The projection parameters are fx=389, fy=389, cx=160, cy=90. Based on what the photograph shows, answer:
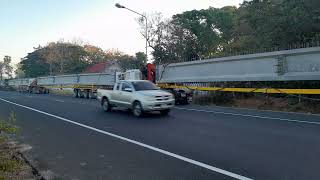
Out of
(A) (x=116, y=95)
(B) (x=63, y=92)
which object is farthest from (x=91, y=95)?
(A) (x=116, y=95)

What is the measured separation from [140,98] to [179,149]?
316 inches

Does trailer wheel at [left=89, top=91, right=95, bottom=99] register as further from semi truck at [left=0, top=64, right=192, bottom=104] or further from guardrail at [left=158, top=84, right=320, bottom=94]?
guardrail at [left=158, top=84, right=320, bottom=94]

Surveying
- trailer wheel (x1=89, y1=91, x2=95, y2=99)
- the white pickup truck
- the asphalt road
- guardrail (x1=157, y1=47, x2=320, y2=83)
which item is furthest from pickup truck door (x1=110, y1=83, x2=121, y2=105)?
trailer wheel (x1=89, y1=91, x2=95, y2=99)

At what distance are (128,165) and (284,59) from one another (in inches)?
522

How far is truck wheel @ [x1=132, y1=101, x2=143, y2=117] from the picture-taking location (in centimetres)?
1689

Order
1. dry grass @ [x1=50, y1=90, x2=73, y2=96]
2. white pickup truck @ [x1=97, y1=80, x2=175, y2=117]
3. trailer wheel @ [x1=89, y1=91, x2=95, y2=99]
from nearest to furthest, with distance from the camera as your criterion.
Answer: white pickup truck @ [x1=97, y1=80, x2=175, y2=117] → trailer wheel @ [x1=89, y1=91, x2=95, y2=99] → dry grass @ [x1=50, y1=90, x2=73, y2=96]

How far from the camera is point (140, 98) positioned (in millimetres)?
16891

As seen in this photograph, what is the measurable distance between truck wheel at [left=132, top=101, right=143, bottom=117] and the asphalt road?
2120mm

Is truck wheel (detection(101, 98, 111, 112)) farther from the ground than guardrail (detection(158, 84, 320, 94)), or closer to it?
closer to it

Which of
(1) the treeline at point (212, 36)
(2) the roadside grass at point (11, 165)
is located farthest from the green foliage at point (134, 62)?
(2) the roadside grass at point (11, 165)

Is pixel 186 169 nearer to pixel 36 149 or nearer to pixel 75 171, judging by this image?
pixel 75 171

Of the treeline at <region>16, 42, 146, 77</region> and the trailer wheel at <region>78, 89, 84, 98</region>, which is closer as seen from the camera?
the trailer wheel at <region>78, 89, 84, 98</region>

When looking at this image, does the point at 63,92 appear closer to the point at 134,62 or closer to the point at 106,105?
the point at 134,62

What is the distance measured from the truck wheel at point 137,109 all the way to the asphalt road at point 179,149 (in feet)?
6.96
